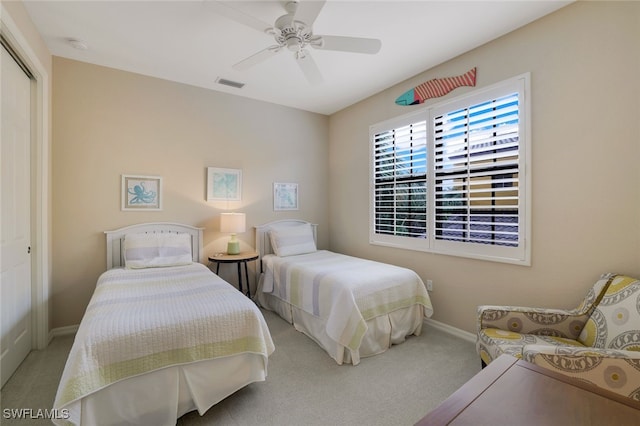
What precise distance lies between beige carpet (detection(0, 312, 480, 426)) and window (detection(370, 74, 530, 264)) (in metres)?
1.09

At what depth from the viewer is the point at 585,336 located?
1925mm

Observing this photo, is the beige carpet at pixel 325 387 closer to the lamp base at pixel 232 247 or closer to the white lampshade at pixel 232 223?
the lamp base at pixel 232 247

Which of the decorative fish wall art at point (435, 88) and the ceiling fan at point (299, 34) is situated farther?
the decorative fish wall art at point (435, 88)

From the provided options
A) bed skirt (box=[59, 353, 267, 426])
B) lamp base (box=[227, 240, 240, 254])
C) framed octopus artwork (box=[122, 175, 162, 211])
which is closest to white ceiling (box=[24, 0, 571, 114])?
framed octopus artwork (box=[122, 175, 162, 211])

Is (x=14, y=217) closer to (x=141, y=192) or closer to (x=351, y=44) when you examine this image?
(x=141, y=192)

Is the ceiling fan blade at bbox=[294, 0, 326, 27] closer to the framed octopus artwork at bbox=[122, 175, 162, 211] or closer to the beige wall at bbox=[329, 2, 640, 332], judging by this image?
the beige wall at bbox=[329, 2, 640, 332]

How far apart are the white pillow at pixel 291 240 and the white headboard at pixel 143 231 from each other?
95cm

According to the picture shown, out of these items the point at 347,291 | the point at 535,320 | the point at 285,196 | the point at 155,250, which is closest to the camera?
the point at 535,320

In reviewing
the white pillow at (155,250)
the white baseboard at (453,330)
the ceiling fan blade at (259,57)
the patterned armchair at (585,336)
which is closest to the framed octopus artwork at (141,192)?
the white pillow at (155,250)

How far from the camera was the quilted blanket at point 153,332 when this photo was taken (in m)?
1.48

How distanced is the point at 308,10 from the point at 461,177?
2073 mm

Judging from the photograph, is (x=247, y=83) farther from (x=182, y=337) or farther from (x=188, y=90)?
(x=182, y=337)

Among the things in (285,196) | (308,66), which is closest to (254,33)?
(308,66)

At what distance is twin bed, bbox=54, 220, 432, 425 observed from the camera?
60.8 inches
